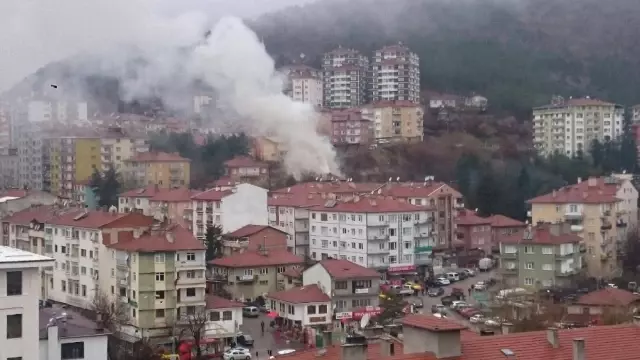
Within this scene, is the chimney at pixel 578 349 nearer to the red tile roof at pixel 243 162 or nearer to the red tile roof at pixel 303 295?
the red tile roof at pixel 303 295

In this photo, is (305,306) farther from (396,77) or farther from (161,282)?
(396,77)

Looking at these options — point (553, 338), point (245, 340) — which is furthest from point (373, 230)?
point (553, 338)

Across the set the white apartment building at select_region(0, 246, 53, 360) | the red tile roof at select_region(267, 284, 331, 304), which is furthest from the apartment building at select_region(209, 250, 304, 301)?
the white apartment building at select_region(0, 246, 53, 360)

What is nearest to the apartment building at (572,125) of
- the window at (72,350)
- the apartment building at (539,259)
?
the apartment building at (539,259)

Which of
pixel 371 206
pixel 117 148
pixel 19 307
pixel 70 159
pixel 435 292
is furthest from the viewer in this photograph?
pixel 117 148

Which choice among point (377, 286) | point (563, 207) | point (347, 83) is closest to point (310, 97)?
point (347, 83)

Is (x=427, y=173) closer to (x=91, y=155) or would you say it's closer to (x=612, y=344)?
(x=91, y=155)
